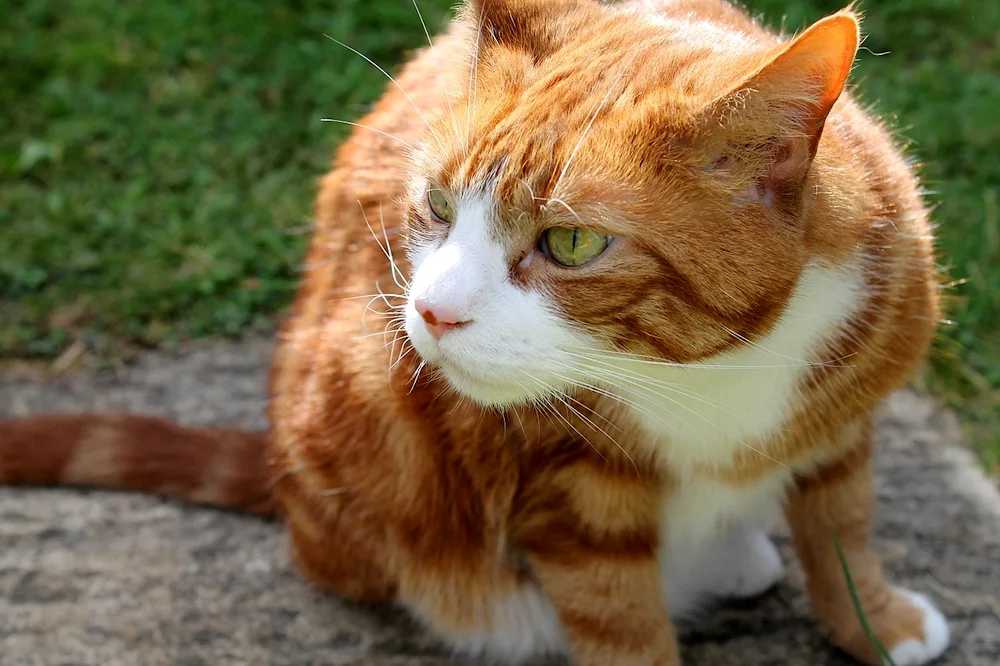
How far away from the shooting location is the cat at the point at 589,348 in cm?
153

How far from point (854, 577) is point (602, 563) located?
2.02 ft

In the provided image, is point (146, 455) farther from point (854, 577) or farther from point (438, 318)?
point (854, 577)

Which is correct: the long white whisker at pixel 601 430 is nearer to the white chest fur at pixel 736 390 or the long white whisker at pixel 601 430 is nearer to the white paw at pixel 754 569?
the white chest fur at pixel 736 390

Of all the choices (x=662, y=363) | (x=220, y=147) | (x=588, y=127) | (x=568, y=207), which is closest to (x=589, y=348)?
(x=662, y=363)

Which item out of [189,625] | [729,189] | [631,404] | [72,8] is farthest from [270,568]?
[72,8]

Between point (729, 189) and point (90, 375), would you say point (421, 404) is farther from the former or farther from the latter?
point (90, 375)

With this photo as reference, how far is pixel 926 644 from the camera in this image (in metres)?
2.25

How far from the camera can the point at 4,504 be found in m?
2.62

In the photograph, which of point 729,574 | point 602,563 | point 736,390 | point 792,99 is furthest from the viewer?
point 729,574

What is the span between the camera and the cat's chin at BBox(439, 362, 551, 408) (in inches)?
63.6

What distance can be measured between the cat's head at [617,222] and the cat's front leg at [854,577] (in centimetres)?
71

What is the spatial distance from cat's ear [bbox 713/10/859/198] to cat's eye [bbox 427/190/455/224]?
44 cm

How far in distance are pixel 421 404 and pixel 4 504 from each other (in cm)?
126

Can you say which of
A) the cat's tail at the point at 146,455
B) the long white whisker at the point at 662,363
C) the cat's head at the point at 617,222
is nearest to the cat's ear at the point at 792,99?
the cat's head at the point at 617,222
